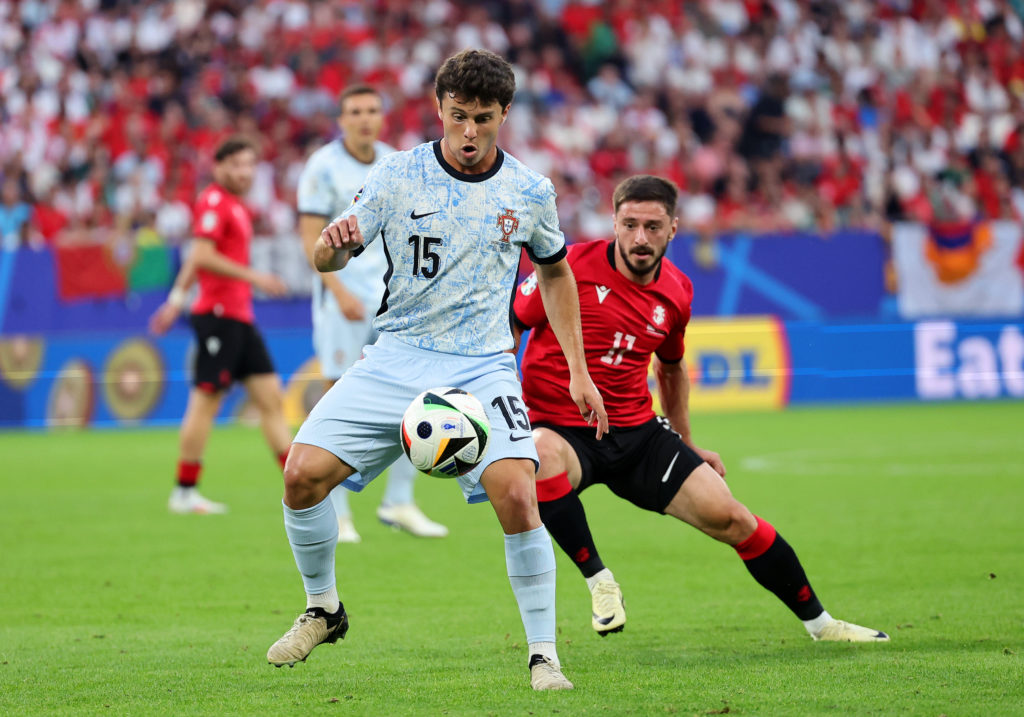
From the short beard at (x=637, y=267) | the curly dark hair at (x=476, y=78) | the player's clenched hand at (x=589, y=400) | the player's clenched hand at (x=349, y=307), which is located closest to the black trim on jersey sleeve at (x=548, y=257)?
the player's clenched hand at (x=589, y=400)

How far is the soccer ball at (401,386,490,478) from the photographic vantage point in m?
4.88

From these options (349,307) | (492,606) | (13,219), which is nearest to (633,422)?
(492,606)

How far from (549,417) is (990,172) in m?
19.0

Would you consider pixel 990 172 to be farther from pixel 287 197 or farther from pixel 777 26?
pixel 287 197

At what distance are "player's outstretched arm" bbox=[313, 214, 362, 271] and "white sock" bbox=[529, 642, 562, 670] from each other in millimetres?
1545

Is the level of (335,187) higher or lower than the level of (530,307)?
higher

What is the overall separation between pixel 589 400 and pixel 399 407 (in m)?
0.70

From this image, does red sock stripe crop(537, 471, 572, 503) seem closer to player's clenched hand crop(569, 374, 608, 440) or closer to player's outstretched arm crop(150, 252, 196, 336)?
player's clenched hand crop(569, 374, 608, 440)

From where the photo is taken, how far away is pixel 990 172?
23.4 meters

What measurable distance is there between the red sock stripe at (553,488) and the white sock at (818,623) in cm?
116

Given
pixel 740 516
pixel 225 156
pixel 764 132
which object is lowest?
pixel 740 516

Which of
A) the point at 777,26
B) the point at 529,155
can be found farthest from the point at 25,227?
the point at 777,26

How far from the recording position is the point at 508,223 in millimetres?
5082

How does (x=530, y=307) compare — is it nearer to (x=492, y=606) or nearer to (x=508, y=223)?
(x=508, y=223)
